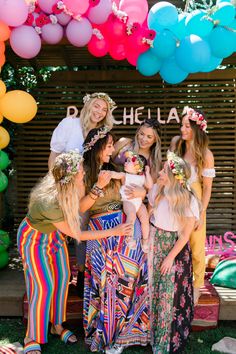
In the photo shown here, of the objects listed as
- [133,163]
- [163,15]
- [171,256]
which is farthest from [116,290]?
[163,15]

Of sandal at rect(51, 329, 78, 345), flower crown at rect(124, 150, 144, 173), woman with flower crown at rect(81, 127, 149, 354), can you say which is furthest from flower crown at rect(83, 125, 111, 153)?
sandal at rect(51, 329, 78, 345)

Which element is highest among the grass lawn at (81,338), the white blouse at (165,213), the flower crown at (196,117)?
the flower crown at (196,117)

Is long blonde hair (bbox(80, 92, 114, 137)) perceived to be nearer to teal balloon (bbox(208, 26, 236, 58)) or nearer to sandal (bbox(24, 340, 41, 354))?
teal balloon (bbox(208, 26, 236, 58))

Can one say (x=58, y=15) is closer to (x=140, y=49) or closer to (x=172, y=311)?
(x=140, y=49)

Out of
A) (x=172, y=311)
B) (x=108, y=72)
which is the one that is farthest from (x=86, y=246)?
(x=108, y=72)

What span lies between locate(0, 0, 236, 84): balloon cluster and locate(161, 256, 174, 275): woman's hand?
1.66m

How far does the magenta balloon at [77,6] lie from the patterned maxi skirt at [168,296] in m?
1.91

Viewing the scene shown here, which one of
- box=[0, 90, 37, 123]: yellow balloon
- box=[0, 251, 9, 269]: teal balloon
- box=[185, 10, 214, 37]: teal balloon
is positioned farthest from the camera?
box=[0, 251, 9, 269]: teal balloon

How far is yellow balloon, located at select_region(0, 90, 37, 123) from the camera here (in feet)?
12.1

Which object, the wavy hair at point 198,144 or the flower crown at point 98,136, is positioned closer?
the flower crown at point 98,136

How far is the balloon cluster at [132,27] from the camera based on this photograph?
11.2 feet

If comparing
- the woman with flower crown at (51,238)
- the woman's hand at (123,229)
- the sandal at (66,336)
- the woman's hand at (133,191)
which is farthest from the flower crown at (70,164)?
the sandal at (66,336)

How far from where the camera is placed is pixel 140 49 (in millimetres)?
3625

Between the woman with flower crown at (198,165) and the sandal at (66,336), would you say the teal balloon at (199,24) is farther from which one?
the sandal at (66,336)
